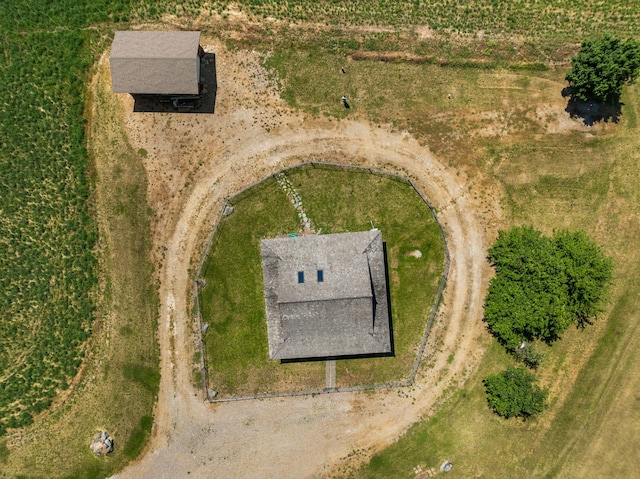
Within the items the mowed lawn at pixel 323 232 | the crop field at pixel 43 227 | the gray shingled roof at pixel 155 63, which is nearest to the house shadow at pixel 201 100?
the gray shingled roof at pixel 155 63

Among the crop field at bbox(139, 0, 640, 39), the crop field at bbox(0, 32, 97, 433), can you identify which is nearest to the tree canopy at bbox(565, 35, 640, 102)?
the crop field at bbox(139, 0, 640, 39)

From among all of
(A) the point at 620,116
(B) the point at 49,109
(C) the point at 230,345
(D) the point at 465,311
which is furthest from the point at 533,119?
(B) the point at 49,109

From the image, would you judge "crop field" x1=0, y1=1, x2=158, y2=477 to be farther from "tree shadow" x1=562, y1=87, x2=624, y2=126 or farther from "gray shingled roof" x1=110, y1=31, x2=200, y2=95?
"tree shadow" x1=562, y1=87, x2=624, y2=126

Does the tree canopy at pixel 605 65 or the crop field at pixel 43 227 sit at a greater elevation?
the tree canopy at pixel 605 65

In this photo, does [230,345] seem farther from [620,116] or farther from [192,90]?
[620,116]

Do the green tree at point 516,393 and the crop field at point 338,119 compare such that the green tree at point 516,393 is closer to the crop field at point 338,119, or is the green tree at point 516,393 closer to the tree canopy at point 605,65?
the crop field at point 338,119

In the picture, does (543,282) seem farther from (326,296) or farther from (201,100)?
(201,100)
